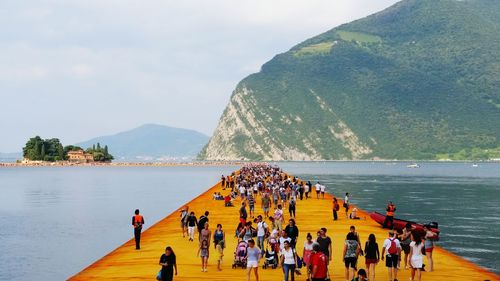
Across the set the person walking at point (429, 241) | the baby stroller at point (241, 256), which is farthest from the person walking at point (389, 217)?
the baby stroller at point (241, 256)

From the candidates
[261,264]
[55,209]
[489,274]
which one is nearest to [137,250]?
[261,264]

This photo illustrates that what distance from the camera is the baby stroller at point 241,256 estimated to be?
25.1 metres

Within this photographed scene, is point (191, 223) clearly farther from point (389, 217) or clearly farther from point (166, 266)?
point (389, 217)

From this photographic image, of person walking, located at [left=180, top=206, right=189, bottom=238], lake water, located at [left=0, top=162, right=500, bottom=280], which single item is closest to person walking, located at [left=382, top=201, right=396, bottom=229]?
lake water, located at [left=0, top=162, right=500, bottom=280]

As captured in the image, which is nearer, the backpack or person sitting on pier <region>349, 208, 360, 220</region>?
the backpack

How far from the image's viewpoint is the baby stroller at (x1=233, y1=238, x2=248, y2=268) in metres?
25.1

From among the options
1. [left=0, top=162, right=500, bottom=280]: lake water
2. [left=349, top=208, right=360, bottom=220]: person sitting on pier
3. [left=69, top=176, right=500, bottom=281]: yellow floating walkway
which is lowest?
[left=0, top=162, right=500, bottom=280]: lake water

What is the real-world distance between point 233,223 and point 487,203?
39130 millimetres

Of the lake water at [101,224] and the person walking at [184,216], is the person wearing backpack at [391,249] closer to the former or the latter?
the lake water at [101,224]

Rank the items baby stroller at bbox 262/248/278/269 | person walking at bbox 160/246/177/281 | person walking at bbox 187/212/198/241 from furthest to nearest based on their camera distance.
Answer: person walking at bbox 187/212/198/241, baby stroller at bbox 262/248/278/269, person walking at bbox 160/246/177/281

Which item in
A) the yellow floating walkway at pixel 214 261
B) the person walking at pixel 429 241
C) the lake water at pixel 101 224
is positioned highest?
the person walking at pixel 429 241

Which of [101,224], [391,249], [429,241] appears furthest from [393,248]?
[101,224]

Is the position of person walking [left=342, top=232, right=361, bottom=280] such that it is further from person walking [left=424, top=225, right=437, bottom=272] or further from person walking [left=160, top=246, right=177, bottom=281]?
person walking [left=160, top=246, right=177, bottom=281]

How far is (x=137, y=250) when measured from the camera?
1288 inches
